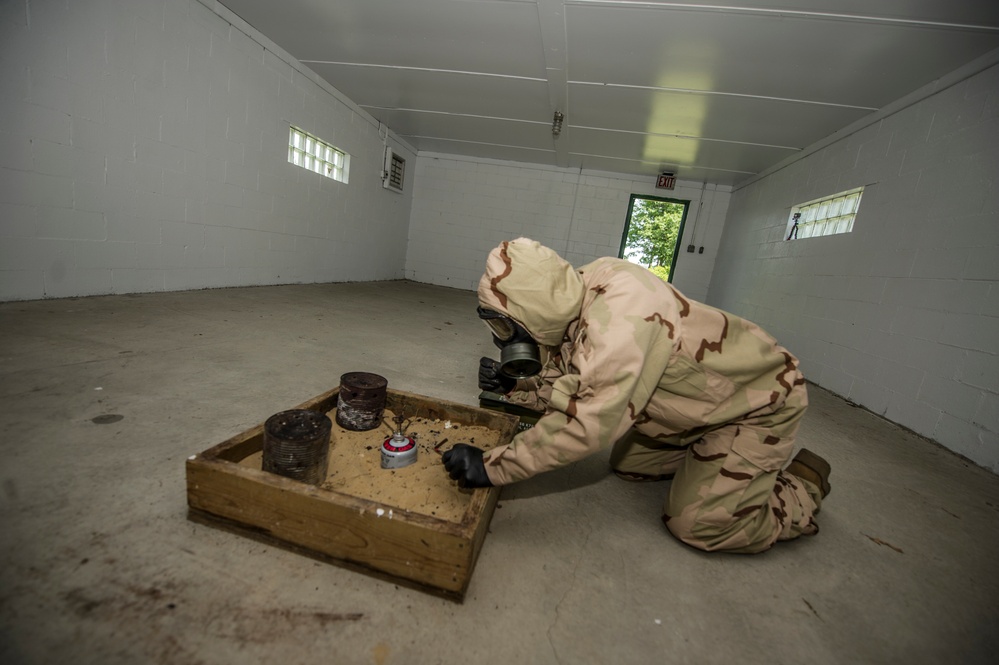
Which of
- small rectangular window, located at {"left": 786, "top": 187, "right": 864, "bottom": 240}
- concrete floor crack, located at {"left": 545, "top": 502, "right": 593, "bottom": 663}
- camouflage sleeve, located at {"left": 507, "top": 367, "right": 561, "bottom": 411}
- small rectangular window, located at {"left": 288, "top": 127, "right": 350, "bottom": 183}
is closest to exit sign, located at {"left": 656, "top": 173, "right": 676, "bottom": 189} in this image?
small rectangular window, located at {"left": 786, "top": 187, "right": 864, "bottom": 240}

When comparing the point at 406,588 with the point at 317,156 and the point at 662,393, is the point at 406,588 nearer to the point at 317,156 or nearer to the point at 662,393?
the point at 662,393

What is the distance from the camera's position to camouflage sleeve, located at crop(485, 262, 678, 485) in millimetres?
940

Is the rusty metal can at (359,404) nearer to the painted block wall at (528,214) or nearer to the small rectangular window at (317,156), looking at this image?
the small rectangular window at (317,156)

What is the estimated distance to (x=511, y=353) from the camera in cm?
116

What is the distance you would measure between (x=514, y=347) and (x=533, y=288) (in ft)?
0.60

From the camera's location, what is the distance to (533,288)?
1105 millimetres

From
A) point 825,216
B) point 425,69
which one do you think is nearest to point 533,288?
point 425,69

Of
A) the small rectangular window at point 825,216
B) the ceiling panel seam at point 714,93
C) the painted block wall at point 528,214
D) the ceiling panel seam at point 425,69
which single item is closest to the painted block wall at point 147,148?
the ceiling panel seam at point 425,69

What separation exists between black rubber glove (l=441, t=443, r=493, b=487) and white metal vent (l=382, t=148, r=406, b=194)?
20.2ft

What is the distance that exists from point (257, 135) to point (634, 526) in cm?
453

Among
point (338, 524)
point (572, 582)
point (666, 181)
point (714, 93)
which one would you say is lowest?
point (572, 582)

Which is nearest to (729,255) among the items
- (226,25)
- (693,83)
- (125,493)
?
(693,83)

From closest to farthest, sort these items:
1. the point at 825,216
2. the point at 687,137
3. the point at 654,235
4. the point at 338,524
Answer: the point at 338,524 < the point at 825,216 < the point at 687,137 < the point at 654,235

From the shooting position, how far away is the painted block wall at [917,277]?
2146 millimetres
